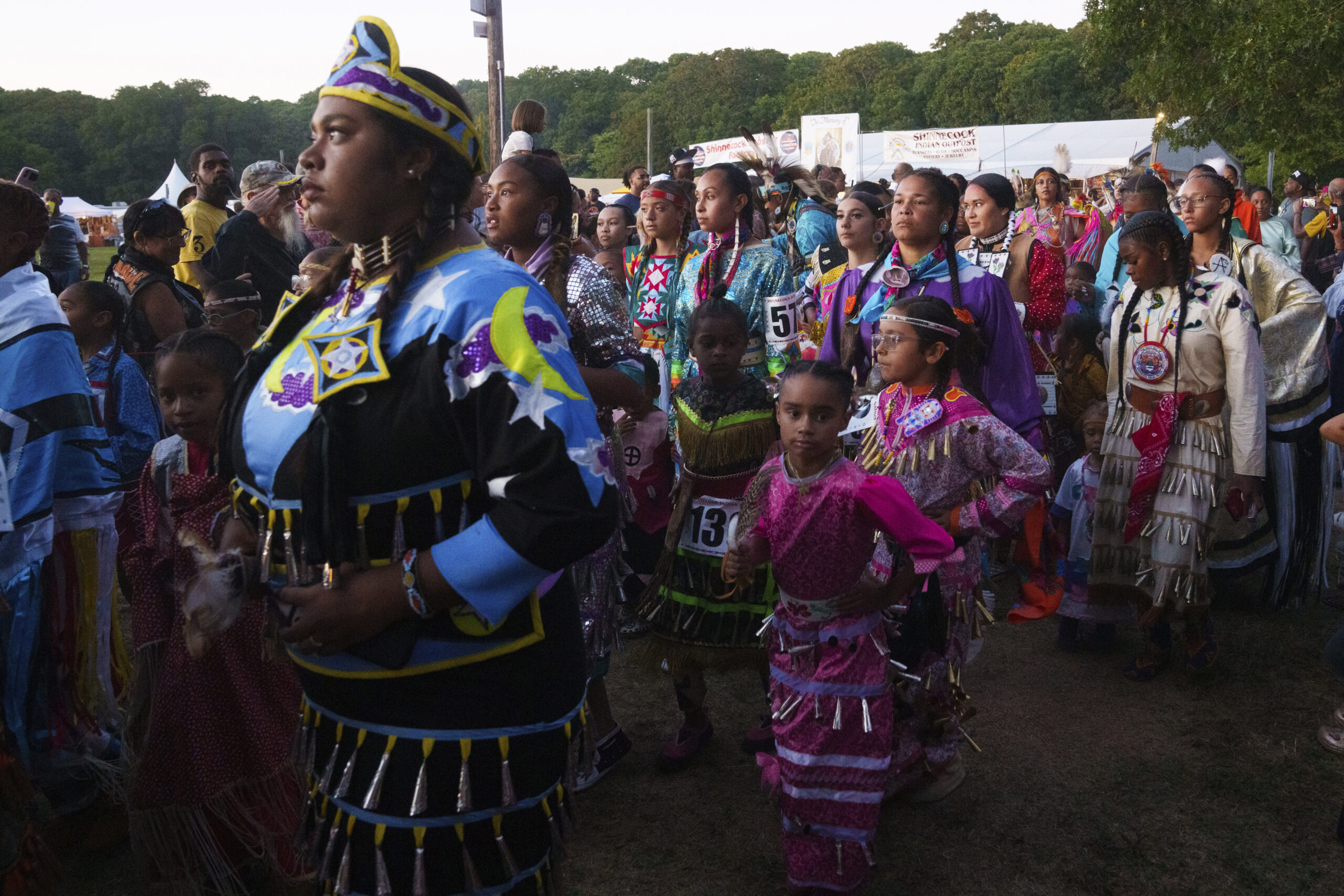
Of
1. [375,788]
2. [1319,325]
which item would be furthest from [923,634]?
[1319,325]

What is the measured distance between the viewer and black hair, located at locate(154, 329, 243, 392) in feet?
9.15

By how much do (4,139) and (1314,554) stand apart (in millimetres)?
74996


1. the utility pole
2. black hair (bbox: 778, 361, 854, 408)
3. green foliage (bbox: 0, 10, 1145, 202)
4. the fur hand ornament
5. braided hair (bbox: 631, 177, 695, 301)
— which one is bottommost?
the fur hand ornament

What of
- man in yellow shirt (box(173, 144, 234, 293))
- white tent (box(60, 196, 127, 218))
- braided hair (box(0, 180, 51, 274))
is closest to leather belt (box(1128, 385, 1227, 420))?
braided hair (box(0, 180, 51, 274))

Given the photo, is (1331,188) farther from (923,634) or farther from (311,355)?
(311,355)

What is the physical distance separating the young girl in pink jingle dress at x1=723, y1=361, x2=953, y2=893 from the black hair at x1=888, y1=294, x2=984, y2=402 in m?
0.45

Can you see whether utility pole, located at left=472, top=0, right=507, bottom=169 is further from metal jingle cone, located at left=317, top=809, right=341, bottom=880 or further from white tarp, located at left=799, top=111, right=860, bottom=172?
white tarp, located at left=799, top=111, right=860, bottom=172

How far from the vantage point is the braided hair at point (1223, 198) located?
14.8 ft

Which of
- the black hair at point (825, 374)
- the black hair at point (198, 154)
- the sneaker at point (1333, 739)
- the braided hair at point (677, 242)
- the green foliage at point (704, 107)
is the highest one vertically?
the green foliage at point (704, 107)

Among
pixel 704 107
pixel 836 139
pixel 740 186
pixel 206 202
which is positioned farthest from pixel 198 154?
pixel 704 107

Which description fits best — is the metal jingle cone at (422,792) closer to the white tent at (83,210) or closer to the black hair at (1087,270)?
the black hair at (1087,270)

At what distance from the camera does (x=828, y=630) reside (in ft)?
9.47

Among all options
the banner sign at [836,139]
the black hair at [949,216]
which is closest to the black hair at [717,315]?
the black hair at [949,216]

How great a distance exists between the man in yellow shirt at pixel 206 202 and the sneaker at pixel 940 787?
5.28 metres
